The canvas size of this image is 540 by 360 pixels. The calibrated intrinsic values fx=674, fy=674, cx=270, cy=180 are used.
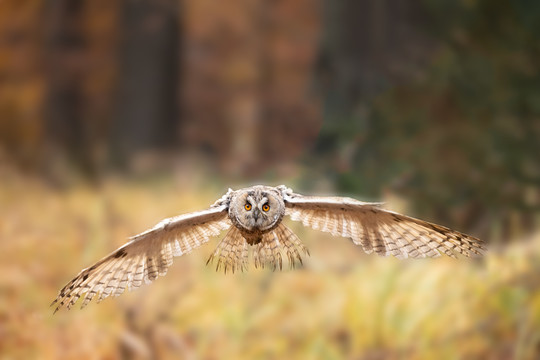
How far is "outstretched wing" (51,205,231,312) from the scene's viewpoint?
0.65 meters

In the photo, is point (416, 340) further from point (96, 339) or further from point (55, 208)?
point (55, 208)

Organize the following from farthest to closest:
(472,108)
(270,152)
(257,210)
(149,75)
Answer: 1. (472,108)
2. (270,152)
3. (149,75)
4. (257,210)

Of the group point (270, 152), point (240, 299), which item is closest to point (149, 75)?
point (270, 152)

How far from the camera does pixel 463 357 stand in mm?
3139

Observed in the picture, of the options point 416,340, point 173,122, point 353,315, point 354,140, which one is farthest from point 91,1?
point 416,340

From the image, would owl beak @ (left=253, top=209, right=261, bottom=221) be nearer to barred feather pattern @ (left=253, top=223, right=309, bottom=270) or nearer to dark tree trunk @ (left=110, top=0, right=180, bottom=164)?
barred feather pattern @ (left=253, top=223, right=309, bottom=270)

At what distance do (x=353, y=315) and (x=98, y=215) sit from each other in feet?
3.96

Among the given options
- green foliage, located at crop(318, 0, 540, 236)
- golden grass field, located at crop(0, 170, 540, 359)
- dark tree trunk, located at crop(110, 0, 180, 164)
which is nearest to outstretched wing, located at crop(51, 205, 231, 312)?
golden grass field, located at crop(0, 170, 540, 359)

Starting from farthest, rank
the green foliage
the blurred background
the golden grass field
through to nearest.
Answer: the green foliage
the blurred background
the golden grass field

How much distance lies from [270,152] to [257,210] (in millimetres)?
2139

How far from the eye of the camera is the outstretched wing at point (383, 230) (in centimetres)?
63

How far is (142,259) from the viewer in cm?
69

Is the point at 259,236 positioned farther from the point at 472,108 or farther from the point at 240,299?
the point at 472,108

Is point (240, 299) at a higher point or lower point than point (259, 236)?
higher
